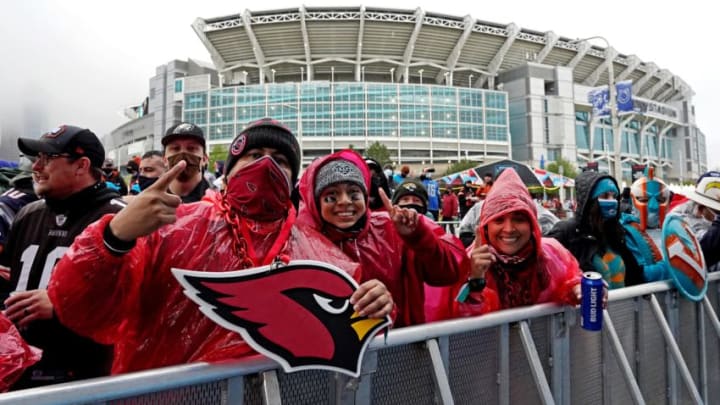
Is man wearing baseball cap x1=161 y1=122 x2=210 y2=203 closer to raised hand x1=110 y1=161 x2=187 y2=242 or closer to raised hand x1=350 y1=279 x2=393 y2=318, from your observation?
raised hand x1=110 y1=161 x2=187 y2=242

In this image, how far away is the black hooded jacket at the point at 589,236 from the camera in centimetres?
301

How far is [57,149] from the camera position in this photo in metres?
2.03

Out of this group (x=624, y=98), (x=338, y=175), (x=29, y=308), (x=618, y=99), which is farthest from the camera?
(x=618, y=99)

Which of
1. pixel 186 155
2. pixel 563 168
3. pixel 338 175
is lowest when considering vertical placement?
pixel 338 175

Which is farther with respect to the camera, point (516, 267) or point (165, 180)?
point (516, 267)

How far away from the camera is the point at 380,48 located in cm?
5697

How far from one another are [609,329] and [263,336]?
206 cm

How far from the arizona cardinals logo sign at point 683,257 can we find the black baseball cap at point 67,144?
11.1ft

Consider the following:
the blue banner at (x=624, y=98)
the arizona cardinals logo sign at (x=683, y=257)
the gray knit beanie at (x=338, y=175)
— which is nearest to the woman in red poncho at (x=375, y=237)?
the gray knit beanie at (x=338, y=175)

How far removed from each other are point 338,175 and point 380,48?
58426 millimetres

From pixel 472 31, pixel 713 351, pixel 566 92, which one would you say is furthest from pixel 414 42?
pixel 713 351

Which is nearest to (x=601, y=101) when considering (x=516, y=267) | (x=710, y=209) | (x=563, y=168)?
(x=710, y=209)

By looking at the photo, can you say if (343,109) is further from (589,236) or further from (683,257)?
(683,257)

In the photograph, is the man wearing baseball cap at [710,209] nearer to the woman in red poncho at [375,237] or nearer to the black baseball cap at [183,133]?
the woman in red poncho at [375,237]
